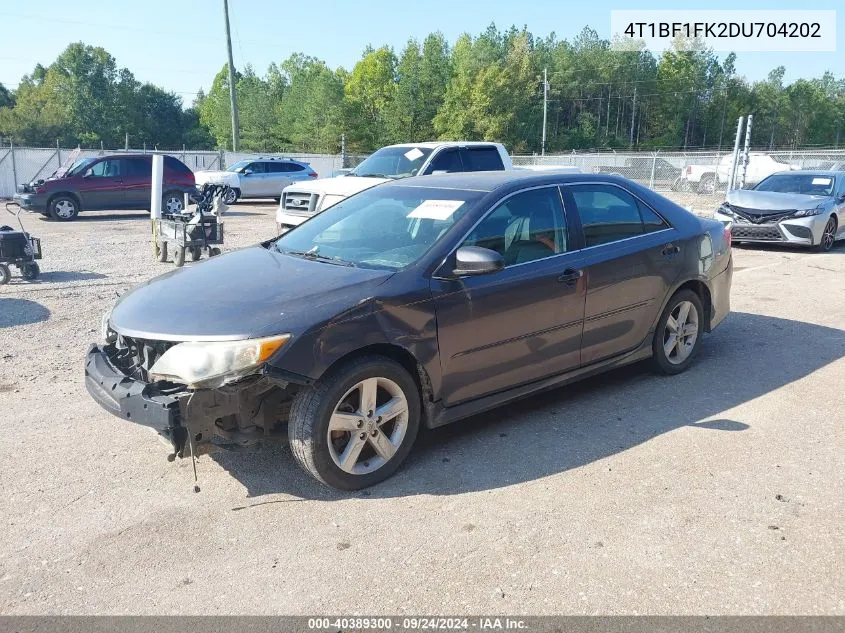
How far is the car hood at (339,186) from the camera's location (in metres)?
11.1

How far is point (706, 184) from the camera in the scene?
28438 mm

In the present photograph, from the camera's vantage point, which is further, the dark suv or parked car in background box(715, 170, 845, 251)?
the dark suv

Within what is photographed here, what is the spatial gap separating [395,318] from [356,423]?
1.90 ft

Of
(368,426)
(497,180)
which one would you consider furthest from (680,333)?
(368,426)

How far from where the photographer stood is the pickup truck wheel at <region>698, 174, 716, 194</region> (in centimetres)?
2823

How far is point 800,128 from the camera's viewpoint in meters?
92.9

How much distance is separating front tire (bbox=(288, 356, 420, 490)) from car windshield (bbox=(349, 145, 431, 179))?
7.91 metres

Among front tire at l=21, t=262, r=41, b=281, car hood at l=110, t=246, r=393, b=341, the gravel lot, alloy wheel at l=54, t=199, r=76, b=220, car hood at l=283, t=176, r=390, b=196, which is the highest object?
car hood at l=283, t=176, r=390, b=196

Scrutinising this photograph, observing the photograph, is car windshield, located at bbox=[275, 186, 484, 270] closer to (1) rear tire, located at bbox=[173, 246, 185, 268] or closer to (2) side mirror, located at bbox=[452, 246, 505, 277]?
(2) side mirror, located at bbox=[452, 246, 505, 277]

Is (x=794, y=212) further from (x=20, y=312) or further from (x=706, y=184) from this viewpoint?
(x=706, y=184)

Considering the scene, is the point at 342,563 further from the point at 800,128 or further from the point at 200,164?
the point at 800,128

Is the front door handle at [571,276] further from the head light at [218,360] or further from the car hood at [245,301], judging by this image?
the head light at [218,360]

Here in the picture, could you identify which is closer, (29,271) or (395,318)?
(395,318)

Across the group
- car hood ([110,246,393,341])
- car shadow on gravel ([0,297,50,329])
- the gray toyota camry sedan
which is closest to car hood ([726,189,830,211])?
the gray toyota camry sedan
